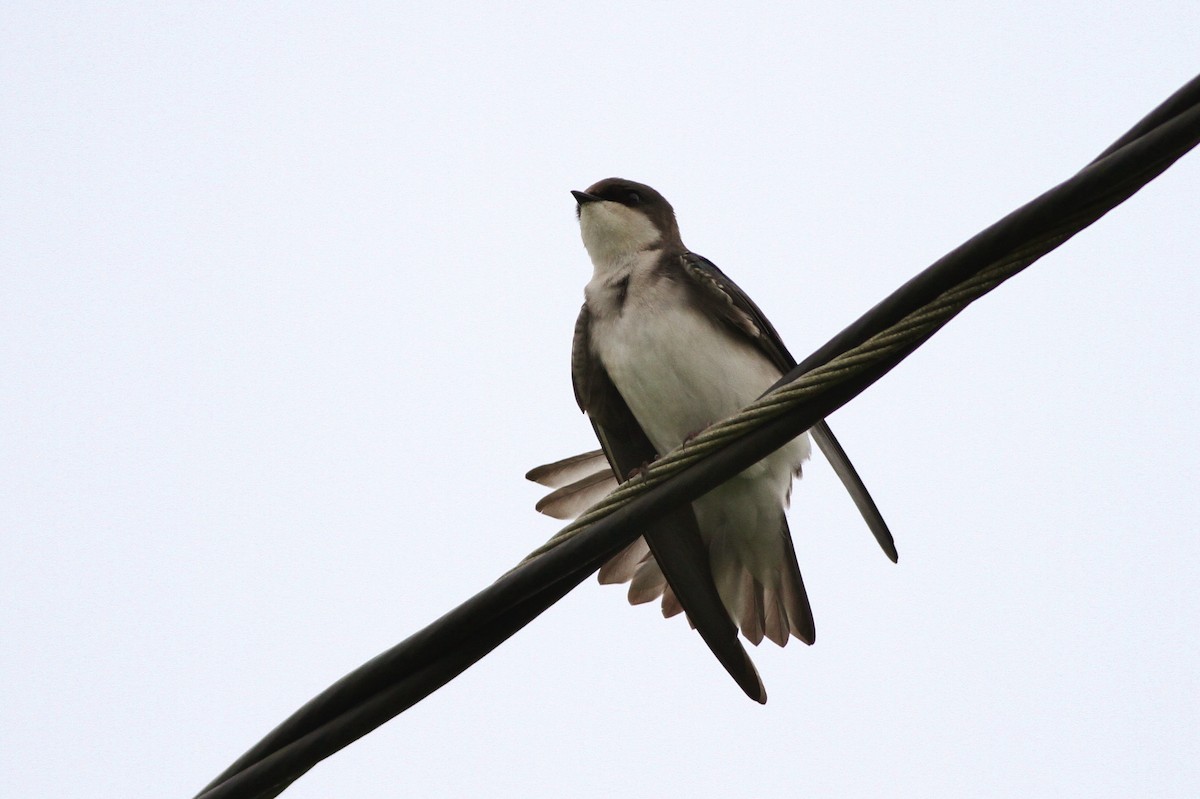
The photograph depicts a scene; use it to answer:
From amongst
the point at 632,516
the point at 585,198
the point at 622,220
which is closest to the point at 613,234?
the point at 622,220

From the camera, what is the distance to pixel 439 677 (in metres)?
2.50

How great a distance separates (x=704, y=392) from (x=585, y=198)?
145cm

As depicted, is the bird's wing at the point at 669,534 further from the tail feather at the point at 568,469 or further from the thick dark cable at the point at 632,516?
the thick dark cable at the point at 632,516

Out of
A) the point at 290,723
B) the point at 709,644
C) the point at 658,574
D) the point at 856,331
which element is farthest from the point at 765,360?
the point at 290,723

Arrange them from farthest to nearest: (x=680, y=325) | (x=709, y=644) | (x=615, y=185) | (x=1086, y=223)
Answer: (x=615, y=185) < (x=680, y=325) < (x=709, y=644) < (x=1086, y=223)

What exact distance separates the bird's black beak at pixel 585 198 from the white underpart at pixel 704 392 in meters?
0.91

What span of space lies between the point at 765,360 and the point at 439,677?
274 cm

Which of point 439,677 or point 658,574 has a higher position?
point 658,574

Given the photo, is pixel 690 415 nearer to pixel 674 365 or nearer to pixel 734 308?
pixel 674 365

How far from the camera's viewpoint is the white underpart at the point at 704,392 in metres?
4.86

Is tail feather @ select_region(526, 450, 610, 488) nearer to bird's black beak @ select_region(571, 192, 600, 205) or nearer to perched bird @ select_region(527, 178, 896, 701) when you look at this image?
perched bird @ select_region(527, 178, 896, 701)

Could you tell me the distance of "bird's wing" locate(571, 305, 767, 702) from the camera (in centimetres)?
426

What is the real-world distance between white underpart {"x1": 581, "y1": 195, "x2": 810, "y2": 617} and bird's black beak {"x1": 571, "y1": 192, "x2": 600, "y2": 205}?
2.99ft

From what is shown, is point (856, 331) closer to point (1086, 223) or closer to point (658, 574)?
point (1086, 223)
